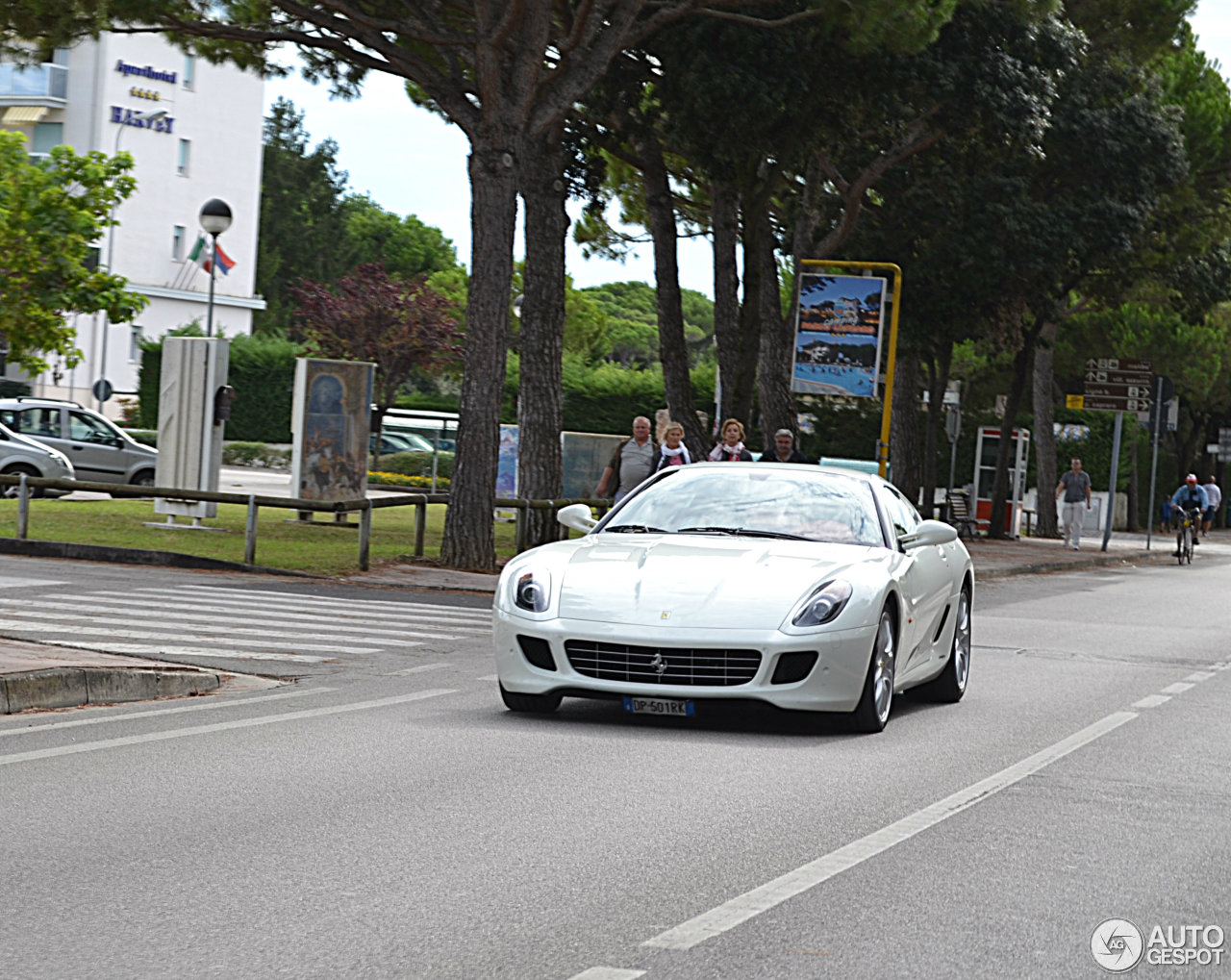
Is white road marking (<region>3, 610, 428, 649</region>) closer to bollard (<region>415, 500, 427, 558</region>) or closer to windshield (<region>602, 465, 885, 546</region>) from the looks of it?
windshield (<region>602, 465, 885, 546</region>)

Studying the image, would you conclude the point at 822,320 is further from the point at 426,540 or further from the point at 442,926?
the point at 442,926

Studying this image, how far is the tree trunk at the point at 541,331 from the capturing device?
966 inches

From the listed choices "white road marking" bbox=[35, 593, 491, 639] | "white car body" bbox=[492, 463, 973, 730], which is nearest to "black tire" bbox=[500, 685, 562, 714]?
"white car body" bbox=[492, 463, 973, 730]

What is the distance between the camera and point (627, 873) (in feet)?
20.2

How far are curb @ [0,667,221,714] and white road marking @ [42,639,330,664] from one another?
0.97 metres

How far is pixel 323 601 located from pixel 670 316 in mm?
15770

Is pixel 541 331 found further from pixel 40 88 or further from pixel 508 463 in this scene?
pixel 40 88

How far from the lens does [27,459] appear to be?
30.7 m

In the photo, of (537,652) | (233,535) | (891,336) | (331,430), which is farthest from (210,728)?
(891,336)

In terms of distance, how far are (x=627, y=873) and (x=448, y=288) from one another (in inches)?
4229

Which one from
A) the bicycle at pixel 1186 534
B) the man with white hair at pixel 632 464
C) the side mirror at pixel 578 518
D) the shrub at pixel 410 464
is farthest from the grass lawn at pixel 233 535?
the shrub at pixel 410 464

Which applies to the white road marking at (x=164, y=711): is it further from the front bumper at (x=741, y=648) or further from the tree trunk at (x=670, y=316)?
the tree trunk at (x=670, y=316)

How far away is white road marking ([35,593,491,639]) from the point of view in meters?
14.7

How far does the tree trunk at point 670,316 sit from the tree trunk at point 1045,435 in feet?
56.1
